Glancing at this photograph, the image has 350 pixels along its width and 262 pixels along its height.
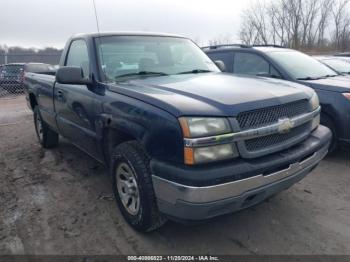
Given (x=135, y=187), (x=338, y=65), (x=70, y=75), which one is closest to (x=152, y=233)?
(x=135, y=187)

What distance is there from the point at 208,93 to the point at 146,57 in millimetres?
1313

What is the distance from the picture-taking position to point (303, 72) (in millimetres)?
5711

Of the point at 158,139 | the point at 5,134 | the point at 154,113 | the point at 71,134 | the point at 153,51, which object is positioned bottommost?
the point at 5,134

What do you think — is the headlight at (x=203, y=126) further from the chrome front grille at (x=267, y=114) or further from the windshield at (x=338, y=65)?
the windshield at (x=338, y=65)

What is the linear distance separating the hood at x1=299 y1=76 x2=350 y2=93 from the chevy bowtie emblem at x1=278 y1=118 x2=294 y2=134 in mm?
2455

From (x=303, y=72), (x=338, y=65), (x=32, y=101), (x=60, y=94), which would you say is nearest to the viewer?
(x=60, y=94)

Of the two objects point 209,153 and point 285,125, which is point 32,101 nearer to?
point 209,153

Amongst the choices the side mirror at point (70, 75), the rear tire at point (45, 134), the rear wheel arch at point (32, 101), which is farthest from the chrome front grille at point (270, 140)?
the rear wheel arch at point (32, 101)

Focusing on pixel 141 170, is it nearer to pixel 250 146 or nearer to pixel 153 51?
pixel 250 146

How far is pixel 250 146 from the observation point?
106 inches

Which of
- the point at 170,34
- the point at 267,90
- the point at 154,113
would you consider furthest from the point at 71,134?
the point at 267,90

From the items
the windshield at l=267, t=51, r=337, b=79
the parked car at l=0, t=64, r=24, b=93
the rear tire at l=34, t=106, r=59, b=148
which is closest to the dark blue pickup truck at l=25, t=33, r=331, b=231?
the rear tire at l=34, t=106, r=59, b=148

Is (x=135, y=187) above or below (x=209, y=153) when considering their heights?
below

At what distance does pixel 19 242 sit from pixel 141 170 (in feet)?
4.34
